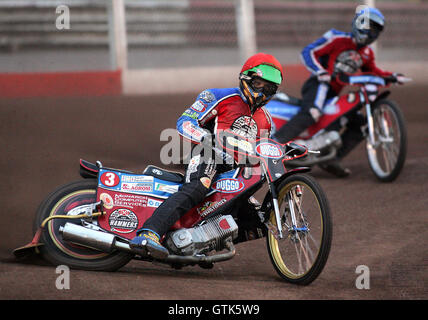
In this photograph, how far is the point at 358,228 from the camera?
6.95 meters

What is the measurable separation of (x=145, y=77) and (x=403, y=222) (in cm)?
821

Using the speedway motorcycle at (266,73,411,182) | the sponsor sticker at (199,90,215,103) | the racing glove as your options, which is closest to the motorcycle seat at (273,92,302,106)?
the speedway motorcycle at (266,73,411,182)

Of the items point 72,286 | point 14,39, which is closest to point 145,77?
point 14,39

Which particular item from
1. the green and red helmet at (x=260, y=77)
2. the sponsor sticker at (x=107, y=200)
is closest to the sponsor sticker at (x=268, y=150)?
the green and red helmet at (x=260, y=77)

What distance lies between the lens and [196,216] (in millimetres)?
5750

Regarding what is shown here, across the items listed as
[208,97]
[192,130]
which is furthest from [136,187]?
[208,97]

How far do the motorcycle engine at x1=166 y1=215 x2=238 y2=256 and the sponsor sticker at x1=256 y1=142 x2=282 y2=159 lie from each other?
555 millimetres

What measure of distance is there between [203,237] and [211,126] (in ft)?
3.04

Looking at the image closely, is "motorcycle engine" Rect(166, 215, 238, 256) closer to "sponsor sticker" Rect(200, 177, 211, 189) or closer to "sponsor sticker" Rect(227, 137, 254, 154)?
"sponsor sticker" Rect(200, 177, 211, 189)

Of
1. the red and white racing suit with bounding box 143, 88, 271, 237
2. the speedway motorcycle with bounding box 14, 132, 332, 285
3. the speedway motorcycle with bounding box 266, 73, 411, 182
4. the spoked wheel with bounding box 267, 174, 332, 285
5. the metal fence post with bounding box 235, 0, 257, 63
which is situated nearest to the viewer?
the spoked wheel with bounding box 267, 174, 332, 285

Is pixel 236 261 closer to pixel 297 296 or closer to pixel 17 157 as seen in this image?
pixel 297 296

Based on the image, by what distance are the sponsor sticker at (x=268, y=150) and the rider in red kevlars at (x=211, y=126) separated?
32 centimetres

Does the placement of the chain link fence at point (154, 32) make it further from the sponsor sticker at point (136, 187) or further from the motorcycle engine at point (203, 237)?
the motorcycle engine at point (203, 237)

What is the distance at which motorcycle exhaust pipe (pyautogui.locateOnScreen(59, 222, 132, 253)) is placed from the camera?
217 inches
